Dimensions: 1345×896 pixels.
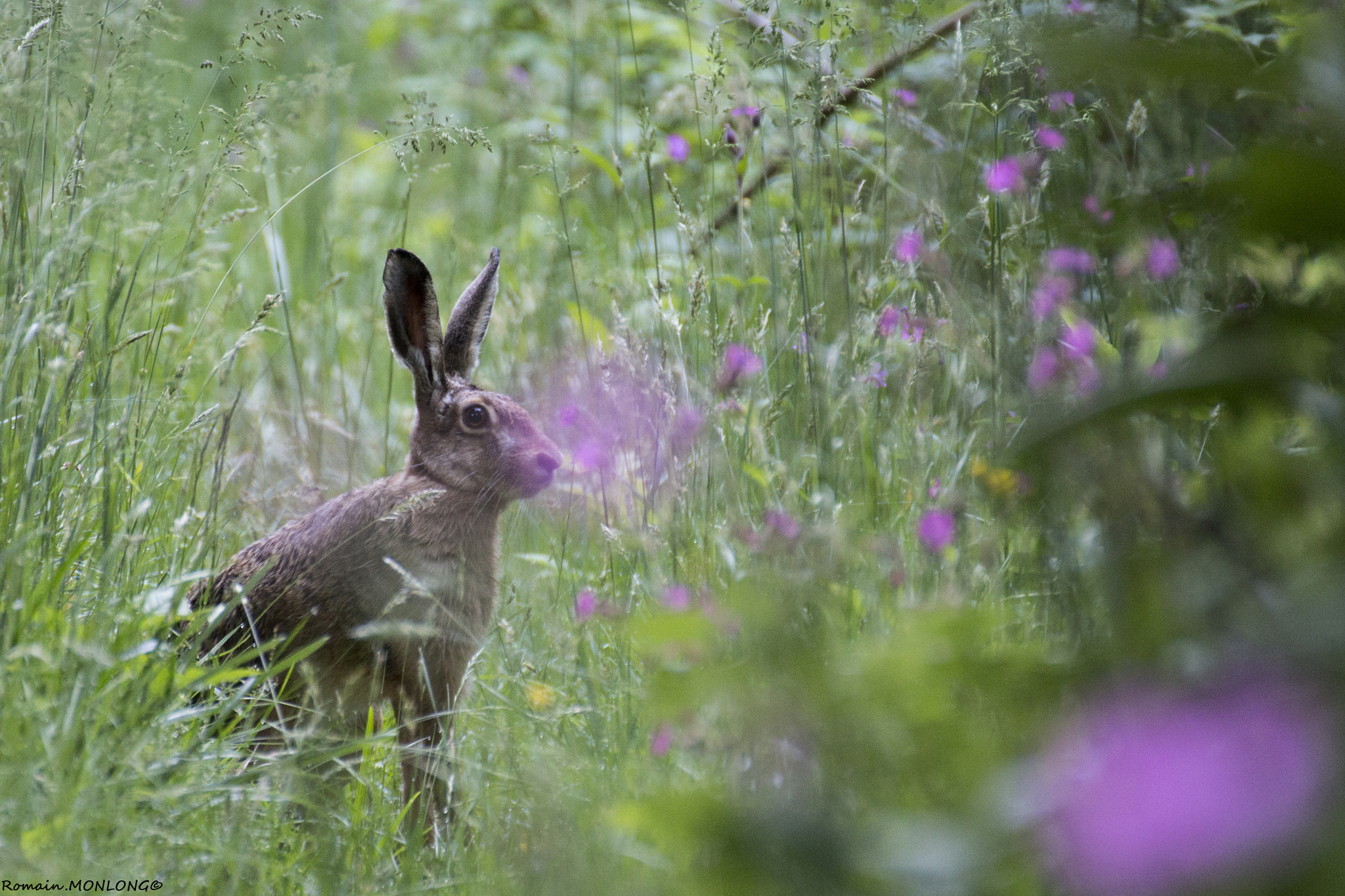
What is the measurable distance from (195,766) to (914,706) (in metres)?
1.53

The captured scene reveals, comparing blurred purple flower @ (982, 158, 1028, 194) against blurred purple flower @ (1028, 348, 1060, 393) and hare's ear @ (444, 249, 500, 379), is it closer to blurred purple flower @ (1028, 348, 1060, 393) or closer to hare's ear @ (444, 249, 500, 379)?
blurred purple flower @ (1028, 348, 1060, 393)

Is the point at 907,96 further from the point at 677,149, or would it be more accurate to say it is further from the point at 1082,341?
the point at 1082,341

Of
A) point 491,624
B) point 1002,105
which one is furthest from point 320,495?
point 1002,105

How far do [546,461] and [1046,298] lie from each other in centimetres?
154

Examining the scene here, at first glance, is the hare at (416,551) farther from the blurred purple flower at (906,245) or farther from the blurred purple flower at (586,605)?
the blurred purple flower at (906,245)

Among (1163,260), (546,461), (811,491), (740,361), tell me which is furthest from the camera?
(546,461)

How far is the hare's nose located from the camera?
11.0 ft

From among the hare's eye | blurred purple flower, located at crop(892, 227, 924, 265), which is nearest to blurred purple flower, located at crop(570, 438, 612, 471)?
the hare's eye

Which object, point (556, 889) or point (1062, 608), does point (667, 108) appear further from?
point (556, 889)

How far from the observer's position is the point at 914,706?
102cm

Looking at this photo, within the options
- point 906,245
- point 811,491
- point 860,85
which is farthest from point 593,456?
point 860,85

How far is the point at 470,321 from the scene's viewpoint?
355 cm

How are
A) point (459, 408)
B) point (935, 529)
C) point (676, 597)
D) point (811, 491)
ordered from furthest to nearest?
point (459, 408) → point (811, 491) → point (935, 529) → point (676, 597)

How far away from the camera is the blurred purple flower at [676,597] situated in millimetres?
2006
